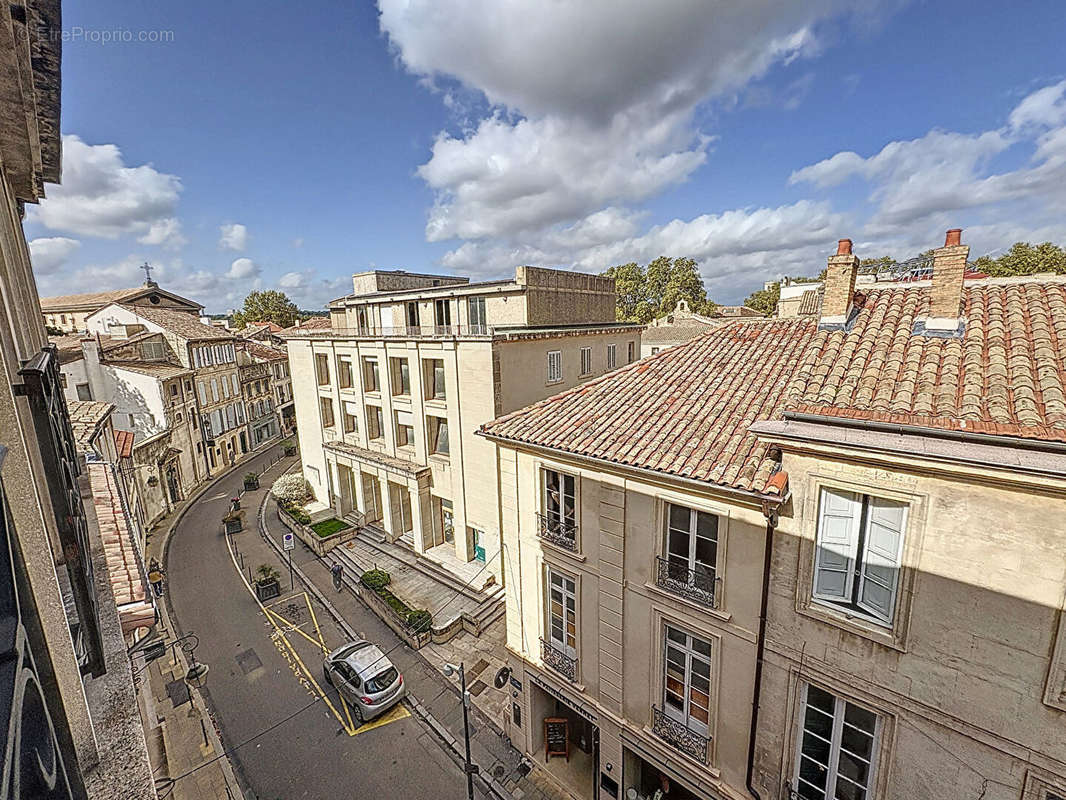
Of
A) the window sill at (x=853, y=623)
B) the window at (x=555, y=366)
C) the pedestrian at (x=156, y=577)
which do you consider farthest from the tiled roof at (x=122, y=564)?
the window at (x=555, y=366)

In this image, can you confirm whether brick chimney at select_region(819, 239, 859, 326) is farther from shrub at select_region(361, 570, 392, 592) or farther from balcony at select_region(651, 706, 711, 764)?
shrub at select_region(361, 570, 392, 592)

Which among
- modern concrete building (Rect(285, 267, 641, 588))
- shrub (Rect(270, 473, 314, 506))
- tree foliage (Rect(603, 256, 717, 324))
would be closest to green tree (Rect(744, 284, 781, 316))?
tree foliage (Rect(603, 256, 717, 324))

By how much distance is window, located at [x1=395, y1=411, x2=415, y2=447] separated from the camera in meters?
23.9

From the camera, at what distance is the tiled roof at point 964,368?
6.08 meters

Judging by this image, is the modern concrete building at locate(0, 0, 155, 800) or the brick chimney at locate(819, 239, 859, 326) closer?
the modern concrete building at locate(0, 0, 155, 800)

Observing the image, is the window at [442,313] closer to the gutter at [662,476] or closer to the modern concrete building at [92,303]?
the gutter at [662,476]

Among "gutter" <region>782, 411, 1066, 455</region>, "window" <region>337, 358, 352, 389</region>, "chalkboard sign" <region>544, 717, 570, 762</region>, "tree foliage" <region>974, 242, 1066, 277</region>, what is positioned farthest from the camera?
"tree foliage" <region>974, 242, 1066, 277</region>

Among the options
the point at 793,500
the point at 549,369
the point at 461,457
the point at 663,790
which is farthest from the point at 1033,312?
the point at 461,457

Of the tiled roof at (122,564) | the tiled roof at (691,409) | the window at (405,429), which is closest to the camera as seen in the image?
the tiled roof at (122,564)

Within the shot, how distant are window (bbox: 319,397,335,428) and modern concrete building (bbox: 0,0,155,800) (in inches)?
914

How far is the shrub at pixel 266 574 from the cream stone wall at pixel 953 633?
21821 mm

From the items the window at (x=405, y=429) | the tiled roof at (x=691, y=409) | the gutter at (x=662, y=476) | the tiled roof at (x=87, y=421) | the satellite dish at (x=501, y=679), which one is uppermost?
the tiled roof at (x=691, y=409)

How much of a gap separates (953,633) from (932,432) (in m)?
2.91

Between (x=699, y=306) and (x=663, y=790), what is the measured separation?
2317 inches
